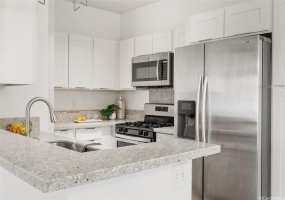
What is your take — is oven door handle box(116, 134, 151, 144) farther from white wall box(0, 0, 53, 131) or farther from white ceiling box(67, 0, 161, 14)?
white ceiling box(67, 0, 161, 14)

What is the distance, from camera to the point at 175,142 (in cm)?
144

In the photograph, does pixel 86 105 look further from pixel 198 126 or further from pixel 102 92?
pixel 198 126

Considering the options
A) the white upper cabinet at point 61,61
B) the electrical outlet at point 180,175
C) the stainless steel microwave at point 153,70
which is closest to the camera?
the electrical outlet at point 180,175

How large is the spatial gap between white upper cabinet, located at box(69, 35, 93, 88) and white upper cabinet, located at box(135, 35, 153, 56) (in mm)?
757

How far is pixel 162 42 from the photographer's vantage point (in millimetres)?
4203

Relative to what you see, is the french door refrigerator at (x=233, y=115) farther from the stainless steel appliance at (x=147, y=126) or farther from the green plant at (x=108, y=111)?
the green plant at (x=108, y=111)

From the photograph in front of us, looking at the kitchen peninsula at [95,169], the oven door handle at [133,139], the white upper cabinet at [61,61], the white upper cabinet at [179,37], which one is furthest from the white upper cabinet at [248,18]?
the white upper cabinet at [61,61]

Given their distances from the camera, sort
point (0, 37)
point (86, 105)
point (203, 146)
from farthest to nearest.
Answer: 1. point (86, 105)
2. point (0, 37)
3. point (203, 146)

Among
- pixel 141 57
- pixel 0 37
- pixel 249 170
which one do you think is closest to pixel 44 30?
pixel 0 37

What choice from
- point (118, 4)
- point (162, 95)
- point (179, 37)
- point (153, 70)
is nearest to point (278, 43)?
point (179, 37)

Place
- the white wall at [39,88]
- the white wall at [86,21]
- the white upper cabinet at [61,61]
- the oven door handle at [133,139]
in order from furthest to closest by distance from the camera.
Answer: the white wall at [86,21] < the white upper cabinet at [61,61] < the oven door handle at [133,139] < the white wall at [39,88]

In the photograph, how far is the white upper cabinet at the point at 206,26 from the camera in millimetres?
3178

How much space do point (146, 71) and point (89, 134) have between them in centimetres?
128

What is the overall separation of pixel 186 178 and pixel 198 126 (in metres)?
1.66
